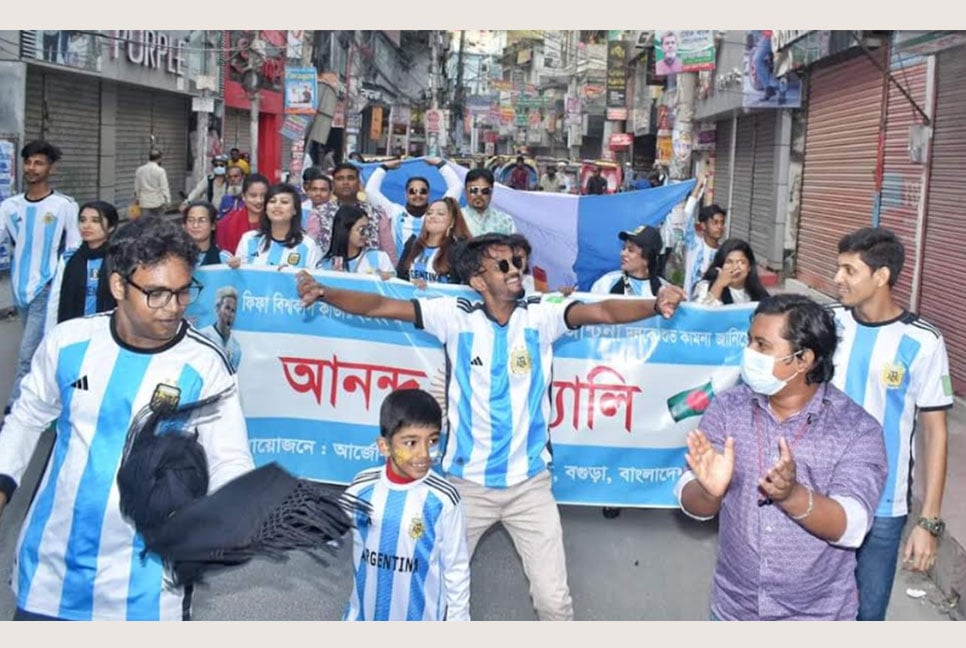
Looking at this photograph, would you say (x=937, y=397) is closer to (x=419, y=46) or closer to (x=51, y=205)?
(x=51, y=205)

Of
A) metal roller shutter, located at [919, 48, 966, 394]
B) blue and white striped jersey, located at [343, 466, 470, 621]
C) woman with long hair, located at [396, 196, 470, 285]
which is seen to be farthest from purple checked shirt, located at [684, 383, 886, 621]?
metal roller shutter, located at [919, 48, 966, 394]

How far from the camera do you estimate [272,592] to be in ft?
17.5

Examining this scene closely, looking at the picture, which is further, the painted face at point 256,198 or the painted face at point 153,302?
the painted face at point 256,198

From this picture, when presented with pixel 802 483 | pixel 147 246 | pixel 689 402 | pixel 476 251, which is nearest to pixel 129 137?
pixel 689 402

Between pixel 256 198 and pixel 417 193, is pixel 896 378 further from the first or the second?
pixel 256 198

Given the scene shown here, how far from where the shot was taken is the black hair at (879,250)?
13.1 feet

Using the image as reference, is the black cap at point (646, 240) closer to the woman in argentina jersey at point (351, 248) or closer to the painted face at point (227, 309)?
the woman in argentina jersey at point (351, 248)

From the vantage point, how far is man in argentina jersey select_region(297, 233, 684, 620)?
444 centimetres

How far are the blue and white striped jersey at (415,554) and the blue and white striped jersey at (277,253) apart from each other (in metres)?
3.40

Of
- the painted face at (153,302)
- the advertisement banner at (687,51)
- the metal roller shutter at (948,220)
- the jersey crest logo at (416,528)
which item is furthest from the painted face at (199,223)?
the advertisement banner at (687,51)

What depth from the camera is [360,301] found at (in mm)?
4859

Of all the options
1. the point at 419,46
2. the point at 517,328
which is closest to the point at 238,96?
the point at 517,328

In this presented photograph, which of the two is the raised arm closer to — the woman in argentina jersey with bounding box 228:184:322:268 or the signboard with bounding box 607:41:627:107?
the woman in argentina jersey with bounding box 228:184:322:268

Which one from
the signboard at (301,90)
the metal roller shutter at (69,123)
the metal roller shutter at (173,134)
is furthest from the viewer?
the signboard at (301,90)
